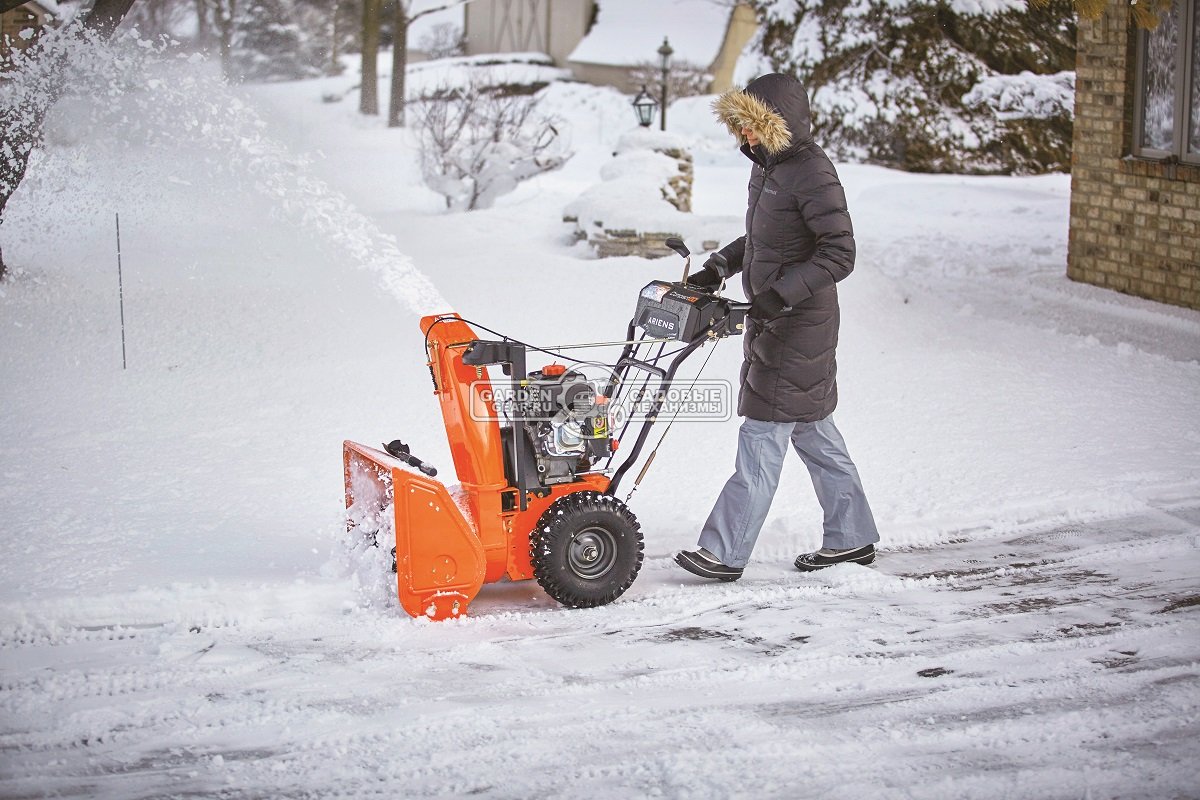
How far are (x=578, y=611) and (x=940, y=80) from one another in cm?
1741

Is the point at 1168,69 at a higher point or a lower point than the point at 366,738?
higher

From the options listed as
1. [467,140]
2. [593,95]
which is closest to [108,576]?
[467,140]

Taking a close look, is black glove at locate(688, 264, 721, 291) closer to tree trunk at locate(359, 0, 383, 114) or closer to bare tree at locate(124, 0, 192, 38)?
bare tree at locate(124, 0, 192, 38)

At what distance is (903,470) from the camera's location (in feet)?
18.8

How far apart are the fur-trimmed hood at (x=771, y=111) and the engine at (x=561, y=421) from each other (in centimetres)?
98

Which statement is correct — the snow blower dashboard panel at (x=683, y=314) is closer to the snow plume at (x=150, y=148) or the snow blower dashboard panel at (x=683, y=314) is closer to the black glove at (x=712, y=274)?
the black glove at (x=712, y=274)

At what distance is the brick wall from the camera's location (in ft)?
31.1

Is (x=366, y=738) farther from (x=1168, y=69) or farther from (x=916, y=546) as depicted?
(x=1168, y=69)

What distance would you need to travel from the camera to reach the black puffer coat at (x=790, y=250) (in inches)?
165

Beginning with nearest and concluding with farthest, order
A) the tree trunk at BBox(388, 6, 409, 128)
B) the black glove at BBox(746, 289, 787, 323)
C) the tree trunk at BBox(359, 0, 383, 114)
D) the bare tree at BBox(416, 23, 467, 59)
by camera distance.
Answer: the black glove at BBox(746, 289, 787, 323)
the tree trunk at BBox(359, 0, 383, 114)
the tree trunk at BBox(388, 6, 409, 128)
the bare tree at BBox(416, 23, 467, 59)

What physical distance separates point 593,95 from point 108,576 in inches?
924

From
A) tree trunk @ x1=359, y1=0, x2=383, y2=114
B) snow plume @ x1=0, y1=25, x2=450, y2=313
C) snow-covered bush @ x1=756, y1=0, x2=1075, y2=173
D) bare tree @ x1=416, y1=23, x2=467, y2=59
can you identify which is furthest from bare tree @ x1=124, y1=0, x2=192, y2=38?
snow-covered bush @ x1=756, y1=0, x2=1075, y2=173

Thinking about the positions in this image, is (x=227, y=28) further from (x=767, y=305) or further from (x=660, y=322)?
(x=767, y=305)

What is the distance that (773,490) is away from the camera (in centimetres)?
448
